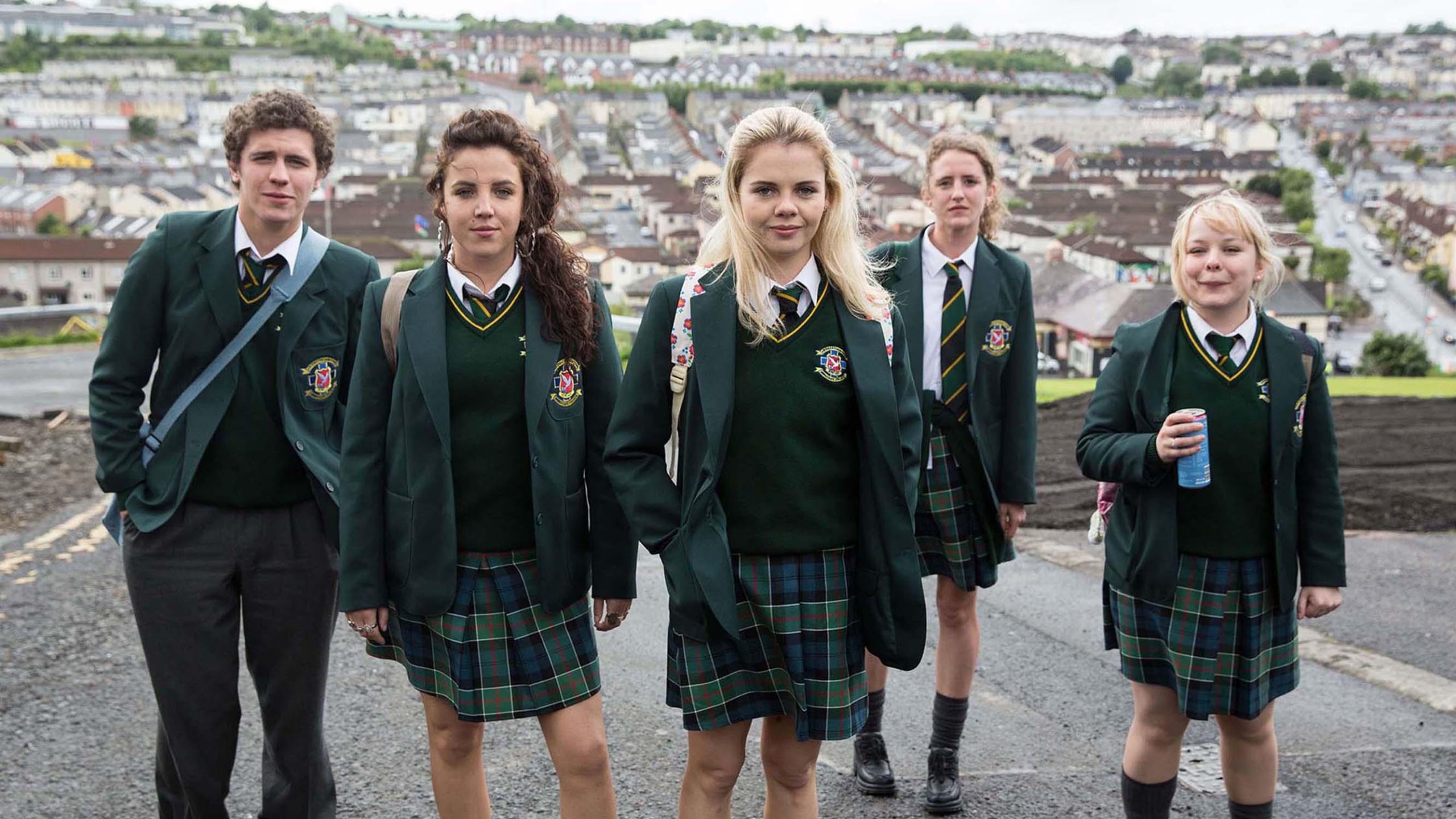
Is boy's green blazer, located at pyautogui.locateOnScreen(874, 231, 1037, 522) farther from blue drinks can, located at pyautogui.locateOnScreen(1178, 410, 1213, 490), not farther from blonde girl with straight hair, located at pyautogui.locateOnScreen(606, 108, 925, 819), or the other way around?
blonde girl with straight hair, located at pyautogui.locateOnScreen(606, 108, 925, 819)

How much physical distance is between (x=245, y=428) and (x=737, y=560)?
3.96ft

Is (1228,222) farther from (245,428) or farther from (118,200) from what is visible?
(118,200)

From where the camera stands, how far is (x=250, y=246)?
3162mm

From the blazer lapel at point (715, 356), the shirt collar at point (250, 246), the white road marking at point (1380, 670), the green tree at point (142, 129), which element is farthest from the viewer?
the green tree at point (142, 129)

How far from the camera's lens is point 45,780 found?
151 inches

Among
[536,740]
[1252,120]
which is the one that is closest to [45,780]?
[536,740]

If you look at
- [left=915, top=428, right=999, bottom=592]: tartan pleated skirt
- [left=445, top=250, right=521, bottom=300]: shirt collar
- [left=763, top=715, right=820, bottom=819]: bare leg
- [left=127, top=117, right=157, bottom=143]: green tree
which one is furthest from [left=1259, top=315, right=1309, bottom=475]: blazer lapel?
[left=127, top=117, right=157, bottom=143]: green tree

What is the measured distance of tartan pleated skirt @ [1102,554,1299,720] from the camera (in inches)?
121

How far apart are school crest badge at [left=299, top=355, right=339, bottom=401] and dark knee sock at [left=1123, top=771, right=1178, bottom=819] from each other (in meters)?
2.12

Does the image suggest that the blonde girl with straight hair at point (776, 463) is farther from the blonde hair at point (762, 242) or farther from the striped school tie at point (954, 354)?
the striped school tie at point (954, 354)

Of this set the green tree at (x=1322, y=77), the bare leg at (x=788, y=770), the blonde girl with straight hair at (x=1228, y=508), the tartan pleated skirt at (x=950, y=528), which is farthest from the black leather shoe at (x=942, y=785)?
the green tree at (x=1322, y=77)

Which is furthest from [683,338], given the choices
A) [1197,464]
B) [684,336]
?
[1197,464]

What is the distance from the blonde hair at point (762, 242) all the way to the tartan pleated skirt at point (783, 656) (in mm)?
480

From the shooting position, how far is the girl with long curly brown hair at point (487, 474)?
111 inches
